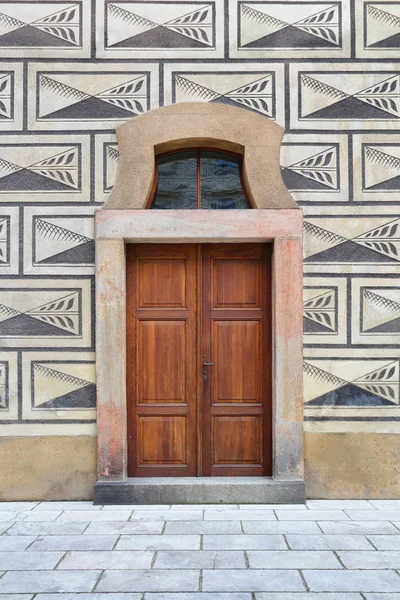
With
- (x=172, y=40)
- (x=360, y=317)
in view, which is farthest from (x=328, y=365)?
(x=172, y=40)

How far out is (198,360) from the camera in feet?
20.5

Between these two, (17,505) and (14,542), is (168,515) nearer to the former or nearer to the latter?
(14,542)

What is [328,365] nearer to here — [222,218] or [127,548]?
[222,218]

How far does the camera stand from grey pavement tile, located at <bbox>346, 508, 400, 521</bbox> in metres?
5.46

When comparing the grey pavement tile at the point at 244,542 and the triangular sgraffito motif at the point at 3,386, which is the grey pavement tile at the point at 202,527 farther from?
the triangular sgraffito motif at the point at 3,386

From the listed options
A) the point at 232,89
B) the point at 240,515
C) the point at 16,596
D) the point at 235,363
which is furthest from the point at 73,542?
the point at 232,89

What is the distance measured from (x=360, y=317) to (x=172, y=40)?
3412 mm

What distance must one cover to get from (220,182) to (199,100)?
85cm

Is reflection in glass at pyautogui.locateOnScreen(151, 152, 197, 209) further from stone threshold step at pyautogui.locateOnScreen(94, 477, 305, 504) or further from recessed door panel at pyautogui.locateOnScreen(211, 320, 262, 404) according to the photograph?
stone threshold step at pyautogui.locateOnScreen(94, 477, 305, 504)

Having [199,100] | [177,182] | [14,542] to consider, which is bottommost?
[14,542]

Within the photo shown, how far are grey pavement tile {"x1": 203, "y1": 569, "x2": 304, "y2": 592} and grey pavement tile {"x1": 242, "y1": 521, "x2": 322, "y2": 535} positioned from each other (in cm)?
84

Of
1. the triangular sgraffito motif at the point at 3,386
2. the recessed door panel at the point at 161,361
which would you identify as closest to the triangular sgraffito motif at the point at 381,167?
the recessed door panel at the point at 161,361

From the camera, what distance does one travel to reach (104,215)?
19.8 ft

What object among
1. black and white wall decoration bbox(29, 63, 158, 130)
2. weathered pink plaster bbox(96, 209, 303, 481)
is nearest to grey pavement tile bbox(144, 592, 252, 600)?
weathered pink plaster bbox(96, 209, 303, 481)
